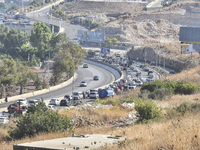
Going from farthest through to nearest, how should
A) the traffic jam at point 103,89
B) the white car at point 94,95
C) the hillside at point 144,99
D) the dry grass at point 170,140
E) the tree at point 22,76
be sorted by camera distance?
the tree at point 22,76, the white car at point 94,95, the traffic jam at point 103,89, the hillside at point 144,99, the dry grass at point 170,140

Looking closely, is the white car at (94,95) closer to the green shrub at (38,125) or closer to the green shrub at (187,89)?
the green shrub at (187,89)

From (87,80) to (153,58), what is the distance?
1255 inches

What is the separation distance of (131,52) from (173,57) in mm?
19669

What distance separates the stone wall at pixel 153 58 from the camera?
87.9 metres

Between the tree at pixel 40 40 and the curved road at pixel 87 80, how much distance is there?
1204 cm

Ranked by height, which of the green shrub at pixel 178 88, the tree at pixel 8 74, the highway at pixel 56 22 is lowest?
the highway at pixel 56 22

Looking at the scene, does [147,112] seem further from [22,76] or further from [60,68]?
[60,68]

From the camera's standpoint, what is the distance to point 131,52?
112 meters

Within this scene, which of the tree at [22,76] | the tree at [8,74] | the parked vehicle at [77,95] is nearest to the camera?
the parked vehicle at [77,95]

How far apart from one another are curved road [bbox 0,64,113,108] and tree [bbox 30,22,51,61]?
12.0m

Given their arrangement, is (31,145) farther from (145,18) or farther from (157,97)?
(145,18)

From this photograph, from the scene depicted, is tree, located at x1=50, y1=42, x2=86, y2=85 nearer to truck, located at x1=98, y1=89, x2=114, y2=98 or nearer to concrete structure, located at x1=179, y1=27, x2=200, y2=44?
truck, located at x1=98, y1=89, x2=114, y2=98

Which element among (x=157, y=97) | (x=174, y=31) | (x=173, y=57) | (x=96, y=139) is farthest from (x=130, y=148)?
(x=174, y=31)

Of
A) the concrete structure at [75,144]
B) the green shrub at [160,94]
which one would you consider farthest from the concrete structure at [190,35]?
the concrete structure at [75,144]
